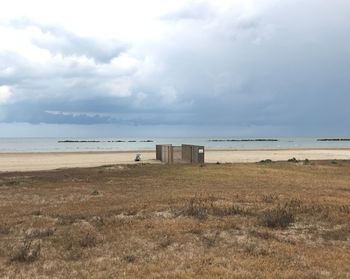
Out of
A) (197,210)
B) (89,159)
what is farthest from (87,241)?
(89,159)

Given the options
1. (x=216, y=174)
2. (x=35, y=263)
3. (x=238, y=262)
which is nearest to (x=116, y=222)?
(x=35, y=263)

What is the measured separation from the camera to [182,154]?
149ft

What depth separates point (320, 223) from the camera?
11719 millimetres

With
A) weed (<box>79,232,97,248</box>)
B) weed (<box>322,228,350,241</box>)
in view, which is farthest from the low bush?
weed (<box>322,228,350,241</box>)

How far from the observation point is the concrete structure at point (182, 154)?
42.0 meters

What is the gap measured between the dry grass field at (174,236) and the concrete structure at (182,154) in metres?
23.8

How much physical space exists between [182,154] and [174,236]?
35052 mm

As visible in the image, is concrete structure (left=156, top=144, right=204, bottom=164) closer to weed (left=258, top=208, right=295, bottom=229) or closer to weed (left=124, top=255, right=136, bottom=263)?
weed (left=258, top=208, right=295, bottom=229)

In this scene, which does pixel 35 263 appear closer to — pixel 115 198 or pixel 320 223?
pixel 320 223

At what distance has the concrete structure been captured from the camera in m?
42.0

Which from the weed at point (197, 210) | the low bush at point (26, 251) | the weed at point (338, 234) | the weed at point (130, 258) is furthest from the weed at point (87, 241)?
the weed at point (338, 234)

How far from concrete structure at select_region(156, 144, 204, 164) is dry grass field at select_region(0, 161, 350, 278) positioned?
23.8 m

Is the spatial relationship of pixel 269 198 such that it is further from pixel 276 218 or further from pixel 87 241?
pixel 87 241

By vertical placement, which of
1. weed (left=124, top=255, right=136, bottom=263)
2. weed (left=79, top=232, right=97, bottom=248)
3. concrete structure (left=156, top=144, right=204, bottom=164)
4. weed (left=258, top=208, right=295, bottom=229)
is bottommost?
weed (left=124, top=255, right=136, bottom=263)
